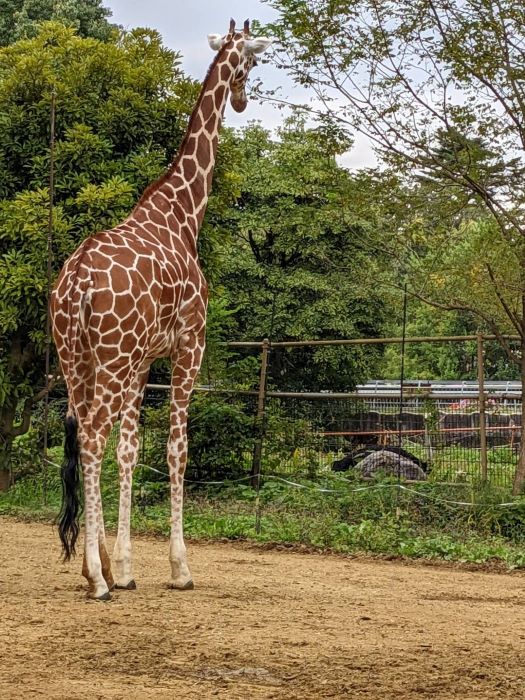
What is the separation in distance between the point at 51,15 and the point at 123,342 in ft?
66.3

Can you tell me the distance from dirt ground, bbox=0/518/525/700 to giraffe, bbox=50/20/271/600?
44 cm

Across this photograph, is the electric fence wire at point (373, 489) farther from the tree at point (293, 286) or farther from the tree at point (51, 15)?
the tree at point (51, 15)

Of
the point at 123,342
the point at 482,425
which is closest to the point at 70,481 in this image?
the point at 123,342

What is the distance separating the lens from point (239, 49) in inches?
349

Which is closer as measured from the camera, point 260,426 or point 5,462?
point 260,426

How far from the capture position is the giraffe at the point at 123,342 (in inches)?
275

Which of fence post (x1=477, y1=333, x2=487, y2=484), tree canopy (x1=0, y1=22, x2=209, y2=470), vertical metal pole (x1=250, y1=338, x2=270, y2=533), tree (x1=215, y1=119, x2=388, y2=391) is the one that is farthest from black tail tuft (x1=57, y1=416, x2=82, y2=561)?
tree (x1=215, y1=119, x2=388, y2=391)

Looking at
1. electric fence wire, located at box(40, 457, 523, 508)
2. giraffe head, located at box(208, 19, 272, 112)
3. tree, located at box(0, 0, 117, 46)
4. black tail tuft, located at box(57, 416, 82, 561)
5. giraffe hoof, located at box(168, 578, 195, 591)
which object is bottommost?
giraffe hoof, located at box(168, 578, 195, 591)

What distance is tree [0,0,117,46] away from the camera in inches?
983

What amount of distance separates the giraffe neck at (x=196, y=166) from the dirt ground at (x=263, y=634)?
9.12 feet

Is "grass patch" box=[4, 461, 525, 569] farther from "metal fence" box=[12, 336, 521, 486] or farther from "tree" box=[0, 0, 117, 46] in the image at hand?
"tree" box=[0, 0, 117, 46]

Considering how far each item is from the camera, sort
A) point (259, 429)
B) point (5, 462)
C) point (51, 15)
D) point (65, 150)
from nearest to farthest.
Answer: point (65, 150)
point (259, 429)
point (5, 462)
point (51, 15)

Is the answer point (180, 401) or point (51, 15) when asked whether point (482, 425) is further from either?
point (51, 15)

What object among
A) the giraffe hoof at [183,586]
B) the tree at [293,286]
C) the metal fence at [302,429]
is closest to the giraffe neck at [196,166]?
the giraffe hoof at [183,586]
